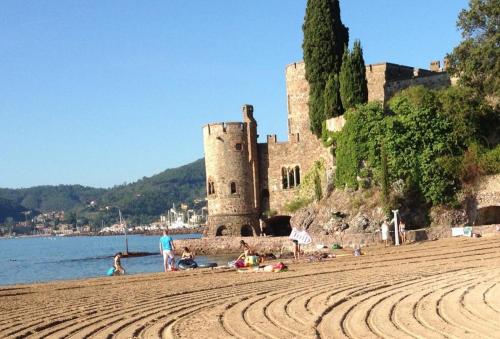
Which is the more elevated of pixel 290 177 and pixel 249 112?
pixel 249 112

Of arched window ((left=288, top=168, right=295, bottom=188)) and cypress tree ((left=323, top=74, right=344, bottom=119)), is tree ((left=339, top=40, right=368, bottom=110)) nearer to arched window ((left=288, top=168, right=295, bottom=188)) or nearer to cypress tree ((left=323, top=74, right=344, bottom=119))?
cypress tree ((left=323, top=74, right=344, bottom=119))

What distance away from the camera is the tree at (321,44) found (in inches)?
1821

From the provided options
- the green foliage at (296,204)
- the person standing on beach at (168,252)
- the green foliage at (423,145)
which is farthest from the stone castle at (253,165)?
the person standing on beach at (168,252)

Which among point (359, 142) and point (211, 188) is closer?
point (359, 142)

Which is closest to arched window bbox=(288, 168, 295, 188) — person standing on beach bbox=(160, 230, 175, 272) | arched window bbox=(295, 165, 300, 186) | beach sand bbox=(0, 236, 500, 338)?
arched window bbox=(295, 165, 300, 186)

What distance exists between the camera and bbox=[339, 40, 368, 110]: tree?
139 ft

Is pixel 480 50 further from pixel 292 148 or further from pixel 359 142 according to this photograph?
pixel 292 148

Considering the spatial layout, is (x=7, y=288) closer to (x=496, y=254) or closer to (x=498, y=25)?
(x=496, y=254)

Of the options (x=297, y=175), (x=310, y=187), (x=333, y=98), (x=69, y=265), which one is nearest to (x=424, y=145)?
(x=333, y=98)

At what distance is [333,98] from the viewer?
145 ft

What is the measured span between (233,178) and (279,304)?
121 feet

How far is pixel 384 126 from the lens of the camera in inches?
1543

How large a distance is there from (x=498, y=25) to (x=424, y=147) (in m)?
6.55

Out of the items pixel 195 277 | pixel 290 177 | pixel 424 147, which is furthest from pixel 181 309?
pixel 290 177
